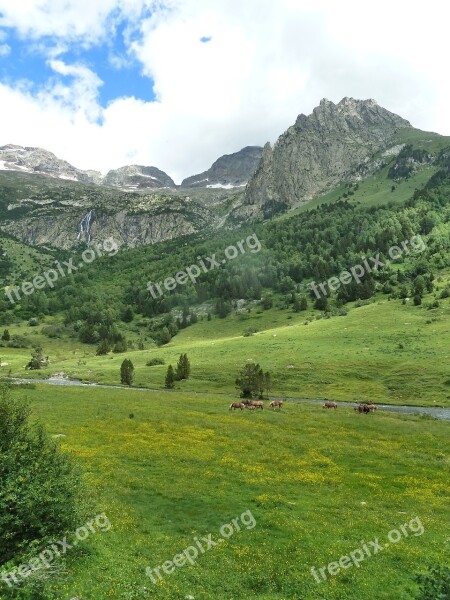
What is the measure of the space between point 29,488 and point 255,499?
15.2 m

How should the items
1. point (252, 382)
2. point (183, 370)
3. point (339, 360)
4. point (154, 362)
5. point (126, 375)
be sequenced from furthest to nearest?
point (154, 362)
point (339, 360)
point (183, 370)
point (126, 375)
point (252, 382)

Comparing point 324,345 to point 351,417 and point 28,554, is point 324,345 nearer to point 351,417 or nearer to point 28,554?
point 351,417

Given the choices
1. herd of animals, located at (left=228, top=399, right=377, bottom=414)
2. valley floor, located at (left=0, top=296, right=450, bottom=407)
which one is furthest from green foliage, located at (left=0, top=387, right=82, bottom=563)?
valley floor, located at (left=0, top=296, right=450, bottom=407)

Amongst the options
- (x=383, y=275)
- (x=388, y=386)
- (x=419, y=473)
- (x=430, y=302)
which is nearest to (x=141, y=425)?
(x=419, y=473)

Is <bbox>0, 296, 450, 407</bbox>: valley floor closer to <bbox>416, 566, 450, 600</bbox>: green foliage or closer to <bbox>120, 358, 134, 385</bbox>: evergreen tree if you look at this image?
<bbox>120, 358, 134, 385</bbox>: evergreen tree

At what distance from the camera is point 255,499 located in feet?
93.1

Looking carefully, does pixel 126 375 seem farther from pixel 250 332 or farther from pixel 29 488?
pixel 29 488

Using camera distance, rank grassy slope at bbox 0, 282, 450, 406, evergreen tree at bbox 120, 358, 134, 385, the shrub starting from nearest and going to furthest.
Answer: grassy slope at bbox 0, 282, 450, 406, evergreen tree at bbox 120, 358, 134, 385, the shrub

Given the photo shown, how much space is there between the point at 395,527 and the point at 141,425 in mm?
30957

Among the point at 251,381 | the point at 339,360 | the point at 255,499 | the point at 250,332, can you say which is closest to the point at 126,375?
the point at 251,381

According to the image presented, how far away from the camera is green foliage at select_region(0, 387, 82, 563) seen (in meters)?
17.9

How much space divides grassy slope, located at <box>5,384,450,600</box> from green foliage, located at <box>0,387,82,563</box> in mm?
2322

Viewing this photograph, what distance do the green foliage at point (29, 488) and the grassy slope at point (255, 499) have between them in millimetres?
2322

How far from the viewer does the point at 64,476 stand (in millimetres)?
20016
